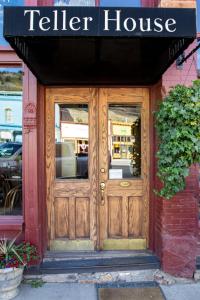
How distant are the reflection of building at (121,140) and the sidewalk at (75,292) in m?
1.85

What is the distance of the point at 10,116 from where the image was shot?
427 centimetres

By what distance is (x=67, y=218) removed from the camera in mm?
4402

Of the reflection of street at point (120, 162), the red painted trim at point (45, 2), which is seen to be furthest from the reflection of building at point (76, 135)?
the red painted trim at point (45, 2)

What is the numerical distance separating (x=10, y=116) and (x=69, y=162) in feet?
3.56

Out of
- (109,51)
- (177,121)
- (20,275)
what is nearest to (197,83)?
(177,121)

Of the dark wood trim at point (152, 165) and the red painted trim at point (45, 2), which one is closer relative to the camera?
the red painted trim at point (45, 2)

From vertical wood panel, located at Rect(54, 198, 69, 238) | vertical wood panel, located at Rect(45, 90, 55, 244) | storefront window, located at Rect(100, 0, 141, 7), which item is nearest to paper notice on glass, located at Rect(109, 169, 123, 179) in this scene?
vertical wood panel, located at Rect(54, 198, 69, 238)

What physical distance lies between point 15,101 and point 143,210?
8.05 feet

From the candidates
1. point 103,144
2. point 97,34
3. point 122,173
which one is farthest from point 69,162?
point 97,34

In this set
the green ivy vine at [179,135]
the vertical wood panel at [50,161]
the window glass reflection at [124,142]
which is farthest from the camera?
the window glass reflection at [124,142]

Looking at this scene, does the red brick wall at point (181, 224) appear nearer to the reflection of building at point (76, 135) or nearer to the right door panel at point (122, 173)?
the right door panel at point (122, 173)

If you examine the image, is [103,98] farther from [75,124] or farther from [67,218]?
[67,218]

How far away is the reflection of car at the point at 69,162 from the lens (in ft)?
14.6

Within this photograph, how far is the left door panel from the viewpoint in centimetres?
438
